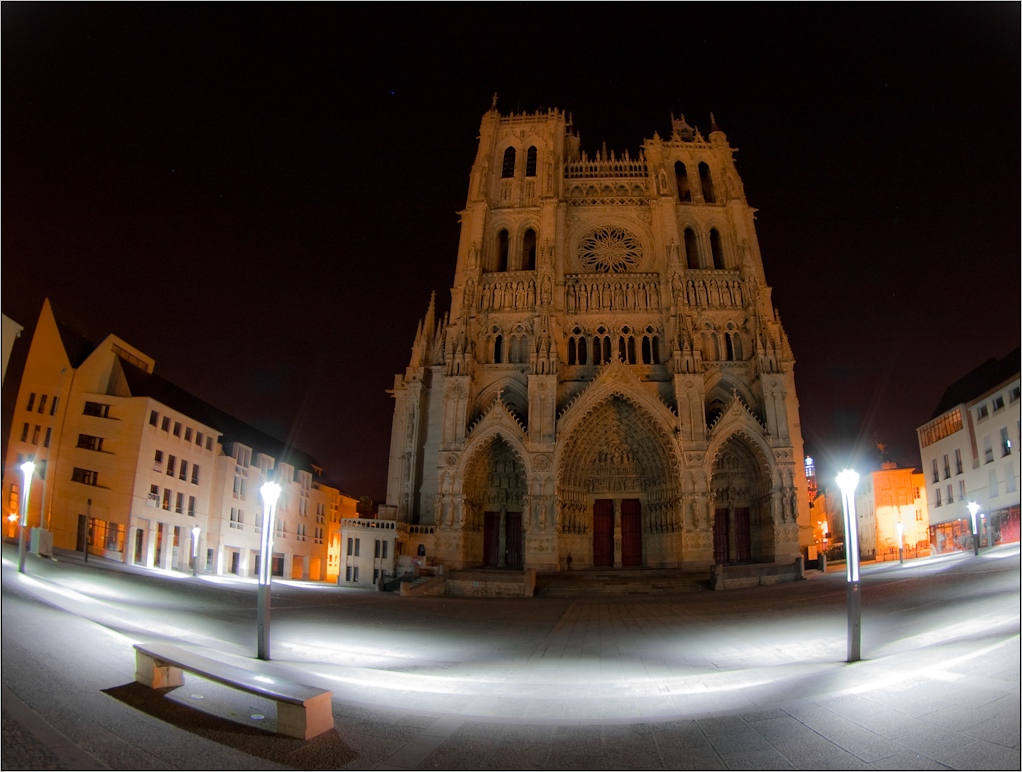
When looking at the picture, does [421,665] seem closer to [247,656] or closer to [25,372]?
[247,656]

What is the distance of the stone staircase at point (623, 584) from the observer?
26.8 metres

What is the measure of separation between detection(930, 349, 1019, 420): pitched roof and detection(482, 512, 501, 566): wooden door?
27.5 metres

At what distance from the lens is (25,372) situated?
31.2 m

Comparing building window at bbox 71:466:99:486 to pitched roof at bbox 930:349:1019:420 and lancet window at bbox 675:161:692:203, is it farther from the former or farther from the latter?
pitched roof at bbox 930:349:1019:420

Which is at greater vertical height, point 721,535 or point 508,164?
point 508,164

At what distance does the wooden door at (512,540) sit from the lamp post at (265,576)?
2617 cm

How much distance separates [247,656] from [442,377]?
28.6 meters

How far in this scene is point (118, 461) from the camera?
2927 cm

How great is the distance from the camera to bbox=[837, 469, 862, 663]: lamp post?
28.8ft

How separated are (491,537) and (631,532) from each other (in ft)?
27.1

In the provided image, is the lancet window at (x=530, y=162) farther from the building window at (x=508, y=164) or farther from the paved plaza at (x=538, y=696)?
the paved plaza at (x=538, y=696)

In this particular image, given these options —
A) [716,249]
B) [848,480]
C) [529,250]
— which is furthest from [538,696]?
[716,249]

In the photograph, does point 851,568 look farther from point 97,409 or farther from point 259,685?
point 97,409

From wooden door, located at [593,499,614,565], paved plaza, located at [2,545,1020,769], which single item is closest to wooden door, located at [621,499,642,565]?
wooden door, located at [593,499,614,565]
